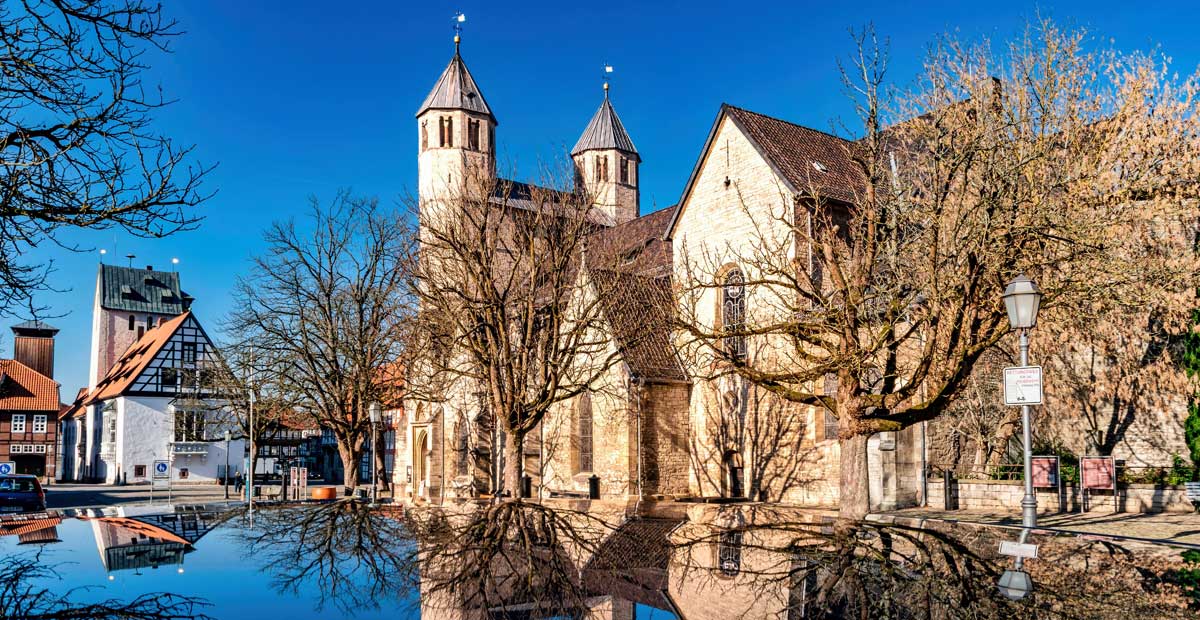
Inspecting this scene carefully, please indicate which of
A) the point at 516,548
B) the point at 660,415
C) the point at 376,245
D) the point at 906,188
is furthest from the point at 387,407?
the point at 516,548

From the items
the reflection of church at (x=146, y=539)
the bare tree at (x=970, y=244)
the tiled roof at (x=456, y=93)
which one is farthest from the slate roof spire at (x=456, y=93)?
the reflection of church at (x=146, y=539)

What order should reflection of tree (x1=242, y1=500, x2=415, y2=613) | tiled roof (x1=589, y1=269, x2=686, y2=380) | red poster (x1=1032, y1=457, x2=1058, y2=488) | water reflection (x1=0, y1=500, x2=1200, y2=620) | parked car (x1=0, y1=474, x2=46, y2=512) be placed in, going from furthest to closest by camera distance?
tiled roof (x1=589, y1=269, x2=686, y2=380) → parked car (x1=0, y1=474, x2=46, y2=512) → red poster (x1=1032, y1=457, x2=1058, y2=488) → reflection of tree (x1=242, y1=500, x2=415, y2=613) → water reflection (x1=0, y1=500, x2=1200, y2=620)

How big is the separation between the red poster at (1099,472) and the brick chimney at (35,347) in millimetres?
91247

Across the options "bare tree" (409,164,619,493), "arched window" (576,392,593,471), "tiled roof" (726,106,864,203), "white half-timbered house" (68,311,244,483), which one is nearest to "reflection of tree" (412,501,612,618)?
"bare tree" (409,164,619,493)

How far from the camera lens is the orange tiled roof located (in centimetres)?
6906

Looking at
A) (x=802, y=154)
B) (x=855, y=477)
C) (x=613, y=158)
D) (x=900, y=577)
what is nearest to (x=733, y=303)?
(x=802, y=154)

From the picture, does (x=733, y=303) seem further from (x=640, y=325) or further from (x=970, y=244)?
(x=970, y=244)

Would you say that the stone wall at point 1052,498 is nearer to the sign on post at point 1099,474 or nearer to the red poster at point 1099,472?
the sign on post at point 1099,474

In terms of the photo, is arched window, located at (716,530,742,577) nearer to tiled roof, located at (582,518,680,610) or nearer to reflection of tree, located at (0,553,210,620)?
tiled roof, located at (582,518,680,610)

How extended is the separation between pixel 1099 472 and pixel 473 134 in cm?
5042

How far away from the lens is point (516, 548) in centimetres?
472

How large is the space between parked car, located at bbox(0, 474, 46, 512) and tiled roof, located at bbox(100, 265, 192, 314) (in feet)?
210

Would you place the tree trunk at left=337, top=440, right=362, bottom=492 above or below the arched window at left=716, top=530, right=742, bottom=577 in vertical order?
below

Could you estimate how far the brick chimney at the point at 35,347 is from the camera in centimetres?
8825
